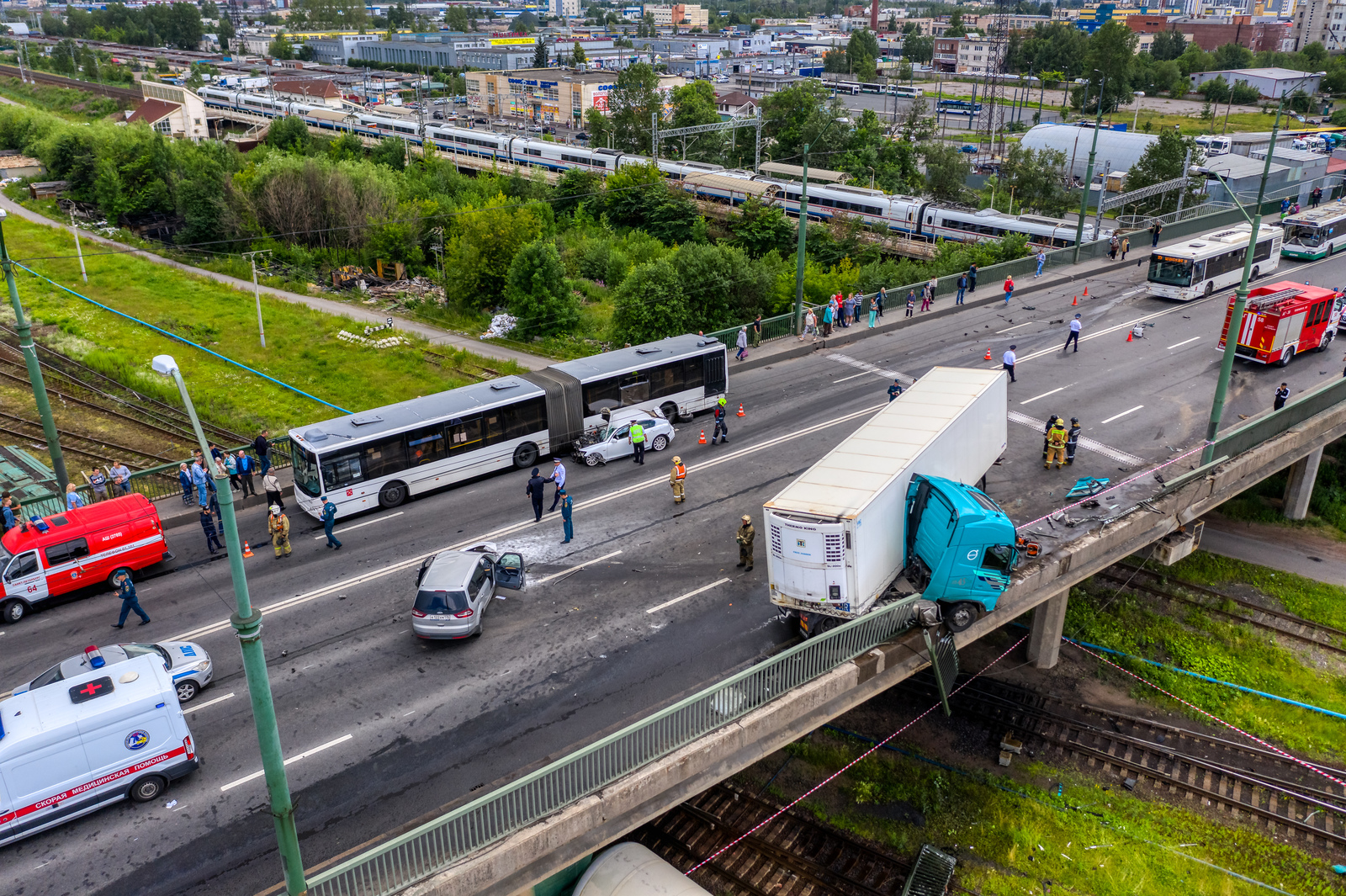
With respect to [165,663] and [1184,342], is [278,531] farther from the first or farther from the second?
[1184,342]

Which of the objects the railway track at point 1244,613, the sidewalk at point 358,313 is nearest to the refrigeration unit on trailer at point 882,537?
the railway track at point 1244,613

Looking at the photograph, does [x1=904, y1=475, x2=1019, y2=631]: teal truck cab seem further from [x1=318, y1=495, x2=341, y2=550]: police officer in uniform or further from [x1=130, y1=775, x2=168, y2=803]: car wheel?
[x1=318, y1=495, x2=341, y2=550]: police officer in uniform

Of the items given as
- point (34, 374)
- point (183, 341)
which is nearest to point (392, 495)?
point (34, 374)

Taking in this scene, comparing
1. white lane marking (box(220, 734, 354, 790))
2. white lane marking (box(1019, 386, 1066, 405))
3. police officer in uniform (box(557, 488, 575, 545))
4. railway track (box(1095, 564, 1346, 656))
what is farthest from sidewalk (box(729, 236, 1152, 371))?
white lane marking (box(220, 734, 354, 790))

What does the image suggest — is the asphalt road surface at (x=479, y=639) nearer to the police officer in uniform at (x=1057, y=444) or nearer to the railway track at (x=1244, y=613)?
the police officer in uniform at (x=1057, y=444)

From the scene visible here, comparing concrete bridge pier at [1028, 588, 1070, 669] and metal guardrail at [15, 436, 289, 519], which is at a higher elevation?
metal guardrail at [15, 436, 289, 519]

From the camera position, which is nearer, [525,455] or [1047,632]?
[1047,632]

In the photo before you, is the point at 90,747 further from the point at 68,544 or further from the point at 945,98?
the point at 945,98
